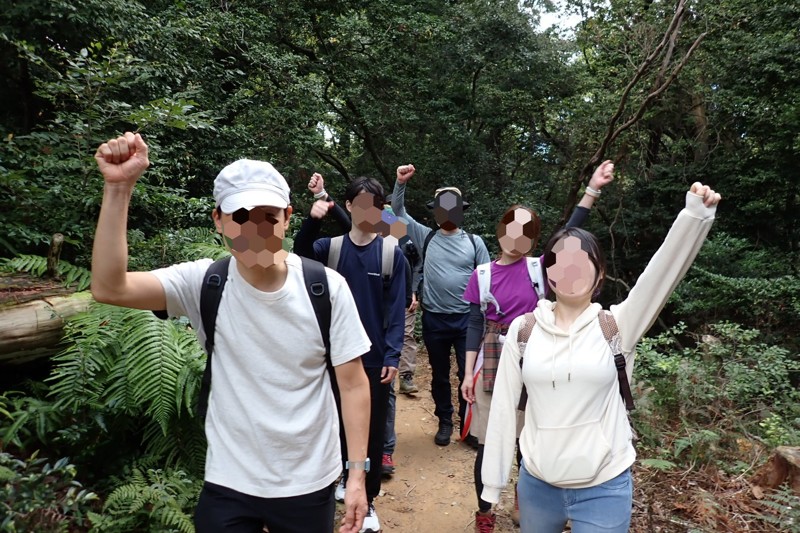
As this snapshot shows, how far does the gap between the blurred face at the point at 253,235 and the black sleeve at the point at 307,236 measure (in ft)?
3.77

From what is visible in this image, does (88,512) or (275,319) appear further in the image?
(88,512)

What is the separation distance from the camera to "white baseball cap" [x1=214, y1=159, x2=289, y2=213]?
175cm

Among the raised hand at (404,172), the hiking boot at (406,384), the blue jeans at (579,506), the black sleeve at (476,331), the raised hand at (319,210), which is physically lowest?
the hiking boot at (406,384)

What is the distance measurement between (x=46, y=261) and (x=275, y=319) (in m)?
3.15

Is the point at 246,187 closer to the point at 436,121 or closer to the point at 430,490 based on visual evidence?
the point at 430,490

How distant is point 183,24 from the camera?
22.8ft

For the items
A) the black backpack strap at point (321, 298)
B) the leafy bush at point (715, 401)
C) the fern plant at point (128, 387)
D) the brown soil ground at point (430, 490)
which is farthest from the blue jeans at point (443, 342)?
the black backpack strap at point (321, 298)

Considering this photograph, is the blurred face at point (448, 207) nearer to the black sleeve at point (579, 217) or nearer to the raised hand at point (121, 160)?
the black sleeve at point (579, 217)

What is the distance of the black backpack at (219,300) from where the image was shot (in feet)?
6.00

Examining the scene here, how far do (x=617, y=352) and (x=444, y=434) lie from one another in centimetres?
329

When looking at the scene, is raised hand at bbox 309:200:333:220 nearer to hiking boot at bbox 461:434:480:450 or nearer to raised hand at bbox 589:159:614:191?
raised hand at bbox 589:159:614:191

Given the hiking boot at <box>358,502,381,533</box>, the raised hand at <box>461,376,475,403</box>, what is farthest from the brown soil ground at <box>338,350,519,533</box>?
the raised hand at <box>461,376,475,403</box>

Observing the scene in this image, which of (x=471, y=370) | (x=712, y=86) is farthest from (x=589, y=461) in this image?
(x=712, y=86)

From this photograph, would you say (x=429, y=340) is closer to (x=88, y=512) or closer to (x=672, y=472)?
(x=672, y=472)
